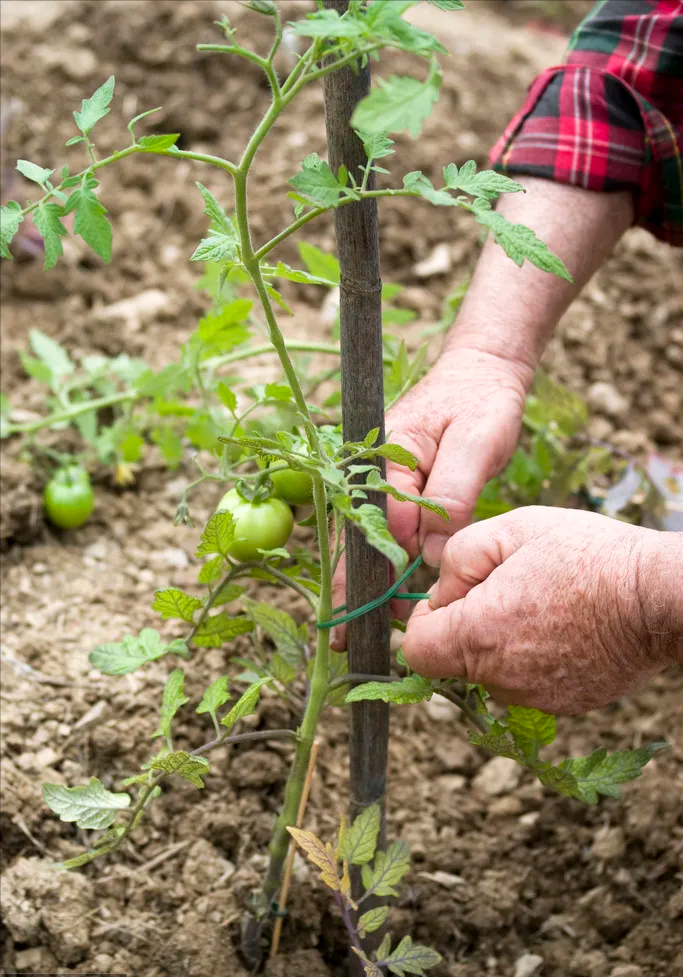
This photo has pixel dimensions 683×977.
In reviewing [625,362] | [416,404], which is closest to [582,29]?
[416,404]

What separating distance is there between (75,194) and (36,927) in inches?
39.8

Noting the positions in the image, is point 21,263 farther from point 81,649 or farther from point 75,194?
point 75,194

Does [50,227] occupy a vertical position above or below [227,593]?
above

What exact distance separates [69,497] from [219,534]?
79 centimetres

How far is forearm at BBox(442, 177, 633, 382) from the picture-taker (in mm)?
1623

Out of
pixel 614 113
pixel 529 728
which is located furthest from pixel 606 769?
pixel 614 113

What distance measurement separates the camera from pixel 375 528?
40.4 inches

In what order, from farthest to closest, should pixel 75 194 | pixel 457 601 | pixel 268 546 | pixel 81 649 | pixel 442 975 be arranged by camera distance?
1. pixel 81 649
2. pixel 442 975
3. pixel 268 546
4. pixel 457 601
5. pixel 75 194

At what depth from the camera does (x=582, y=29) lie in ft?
6.01

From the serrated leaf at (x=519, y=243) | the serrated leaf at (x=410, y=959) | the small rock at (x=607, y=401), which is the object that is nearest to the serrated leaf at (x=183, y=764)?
the serrated leaf at (x=410, y=959)

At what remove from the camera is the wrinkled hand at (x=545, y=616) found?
1.16 meters

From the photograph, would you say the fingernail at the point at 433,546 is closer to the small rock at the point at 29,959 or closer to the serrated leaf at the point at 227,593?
the serrated leaf at the point at 227,593

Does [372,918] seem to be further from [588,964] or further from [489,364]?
[489,364]

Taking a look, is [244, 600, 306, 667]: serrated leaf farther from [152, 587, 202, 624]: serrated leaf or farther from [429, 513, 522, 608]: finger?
[429, 513, 522, 608]: finger
